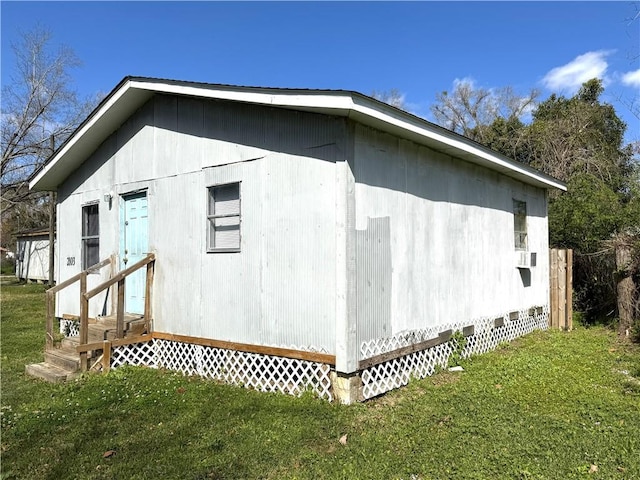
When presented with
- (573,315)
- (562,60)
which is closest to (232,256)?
(573,315)

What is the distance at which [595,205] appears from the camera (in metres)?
9.70

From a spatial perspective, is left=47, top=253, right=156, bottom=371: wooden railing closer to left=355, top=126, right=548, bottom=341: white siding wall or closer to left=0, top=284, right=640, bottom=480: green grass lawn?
left=0, top=284, right=640, bottom=480: green grass lawn

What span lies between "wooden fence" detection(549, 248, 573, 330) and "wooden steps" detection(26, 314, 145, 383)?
806cm

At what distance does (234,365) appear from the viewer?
5.60 metres

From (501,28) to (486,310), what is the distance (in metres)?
6.35

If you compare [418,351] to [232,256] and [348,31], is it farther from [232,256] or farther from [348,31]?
[348,31]

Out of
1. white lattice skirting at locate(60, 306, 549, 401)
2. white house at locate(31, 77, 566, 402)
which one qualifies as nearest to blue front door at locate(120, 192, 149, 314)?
white house at locate(31, 77, 566, 402)

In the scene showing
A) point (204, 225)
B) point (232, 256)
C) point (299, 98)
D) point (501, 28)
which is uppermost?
point (501, 28)

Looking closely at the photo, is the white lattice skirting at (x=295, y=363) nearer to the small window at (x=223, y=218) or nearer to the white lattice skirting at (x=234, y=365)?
the white lattice skirting at (x=234, y=365)

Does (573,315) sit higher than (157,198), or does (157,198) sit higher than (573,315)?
(157,198)

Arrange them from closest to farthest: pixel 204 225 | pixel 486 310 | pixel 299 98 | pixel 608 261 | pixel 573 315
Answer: pixel 299 98 < pixel 204 225 < pixel 486 310 < pixel 608 261 < pixel 573 315

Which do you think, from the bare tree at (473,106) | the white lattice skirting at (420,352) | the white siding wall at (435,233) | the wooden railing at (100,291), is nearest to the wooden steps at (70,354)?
the wooden railing at (100,291)

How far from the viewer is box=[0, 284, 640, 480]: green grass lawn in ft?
11.2

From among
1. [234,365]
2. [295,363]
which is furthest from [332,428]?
[234,365]
